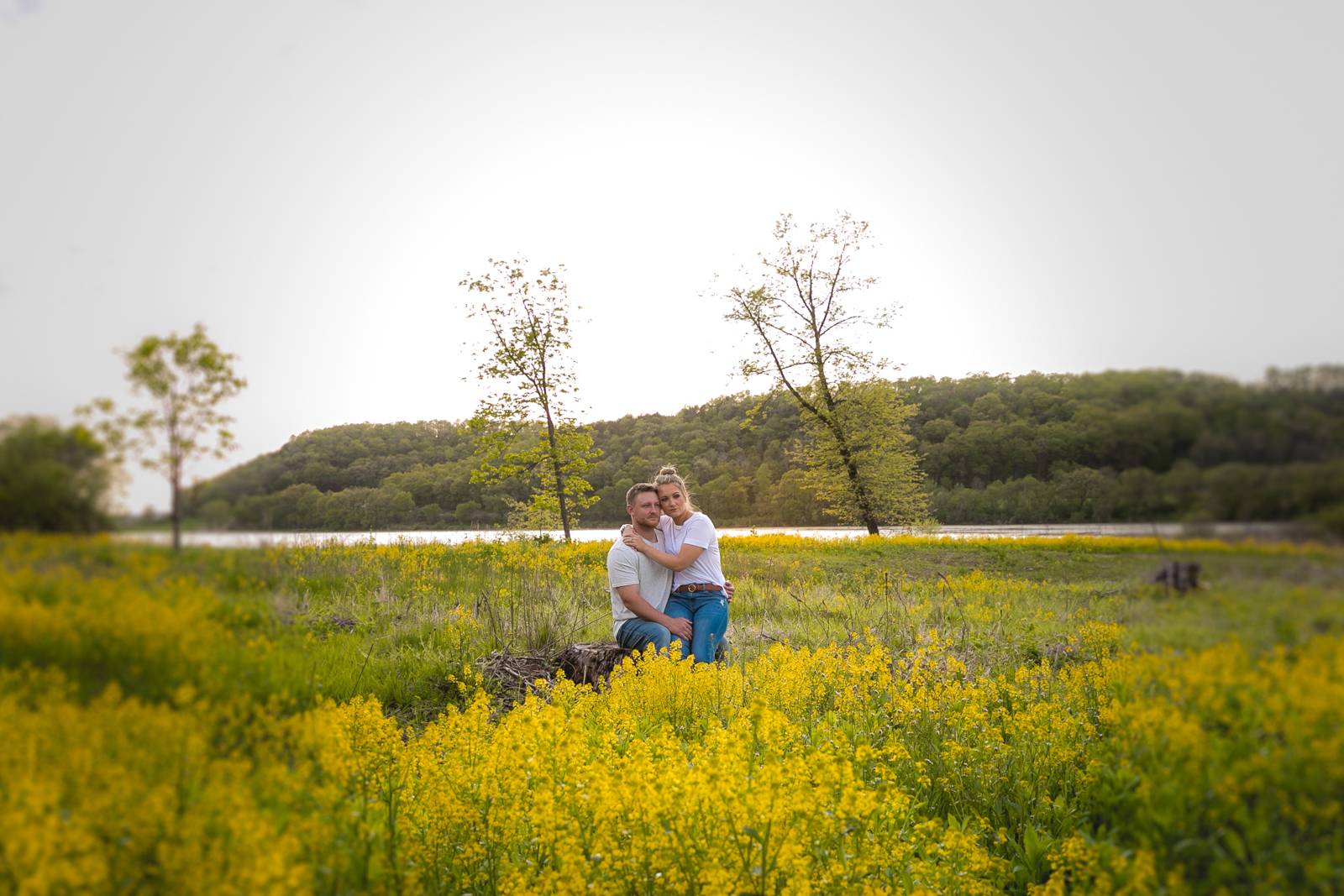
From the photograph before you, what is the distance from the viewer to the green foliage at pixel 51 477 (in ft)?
6.04

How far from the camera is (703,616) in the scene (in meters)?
6.96

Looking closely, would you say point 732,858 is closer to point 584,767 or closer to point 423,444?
point 584,767

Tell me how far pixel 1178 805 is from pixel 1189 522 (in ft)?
2.70

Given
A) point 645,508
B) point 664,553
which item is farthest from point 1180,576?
point 645,508

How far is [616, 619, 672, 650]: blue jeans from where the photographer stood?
6484 millimetres

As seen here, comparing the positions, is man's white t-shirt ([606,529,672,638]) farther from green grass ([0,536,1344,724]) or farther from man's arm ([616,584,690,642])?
green grass ([0,536,1344,724])

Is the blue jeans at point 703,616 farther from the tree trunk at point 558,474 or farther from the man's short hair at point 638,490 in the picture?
the tree trunk at point 558,474

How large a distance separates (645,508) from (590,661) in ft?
4.95

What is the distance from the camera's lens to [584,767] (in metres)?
3.37

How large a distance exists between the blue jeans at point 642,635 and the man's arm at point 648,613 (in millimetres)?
53

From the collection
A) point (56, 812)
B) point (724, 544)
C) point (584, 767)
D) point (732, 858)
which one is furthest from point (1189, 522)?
point (724, 544)

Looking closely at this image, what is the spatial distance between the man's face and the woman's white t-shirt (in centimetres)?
29

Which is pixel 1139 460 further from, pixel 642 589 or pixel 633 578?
pixel 642 589

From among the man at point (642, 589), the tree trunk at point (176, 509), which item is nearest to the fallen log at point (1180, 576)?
the tree trunk at point (176, 509)
